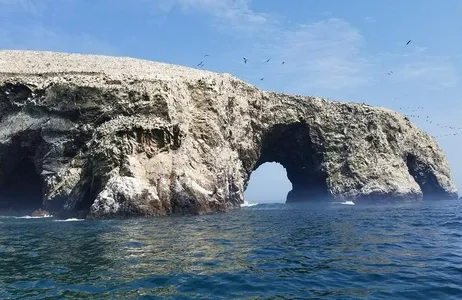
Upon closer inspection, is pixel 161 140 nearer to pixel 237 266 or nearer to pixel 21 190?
pixel 21 190

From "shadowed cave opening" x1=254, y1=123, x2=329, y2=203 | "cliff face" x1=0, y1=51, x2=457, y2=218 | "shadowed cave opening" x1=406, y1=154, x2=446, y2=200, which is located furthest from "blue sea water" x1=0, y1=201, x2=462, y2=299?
"shadowed cave opening" x1=406, y1=154, x2=446, y2=200

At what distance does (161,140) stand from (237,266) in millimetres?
31018

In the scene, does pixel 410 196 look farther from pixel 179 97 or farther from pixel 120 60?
pixel 120 60

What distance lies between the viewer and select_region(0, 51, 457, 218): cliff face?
133 ft

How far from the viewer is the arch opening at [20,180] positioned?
49906 millimetres

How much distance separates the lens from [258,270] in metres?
13.4

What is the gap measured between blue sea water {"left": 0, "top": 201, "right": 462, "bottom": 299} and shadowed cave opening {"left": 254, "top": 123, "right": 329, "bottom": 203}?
171 feet

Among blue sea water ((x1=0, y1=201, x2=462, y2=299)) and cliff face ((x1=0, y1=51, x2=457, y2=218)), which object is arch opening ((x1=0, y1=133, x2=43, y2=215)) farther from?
blue sea water ((x1=0, y1=201, x2=462, y2=299))

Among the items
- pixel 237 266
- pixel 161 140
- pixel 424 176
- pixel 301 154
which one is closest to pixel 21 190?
pixel 161 140

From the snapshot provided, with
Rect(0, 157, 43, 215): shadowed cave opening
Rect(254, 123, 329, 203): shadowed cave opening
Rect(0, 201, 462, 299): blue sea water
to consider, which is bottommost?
Rect(0, 201, 462, 299): blue sea water

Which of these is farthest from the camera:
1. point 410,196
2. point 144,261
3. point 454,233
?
point 410,196

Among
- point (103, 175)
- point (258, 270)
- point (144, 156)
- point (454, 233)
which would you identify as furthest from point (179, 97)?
point (258, 270)

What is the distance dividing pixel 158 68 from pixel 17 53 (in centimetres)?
2335

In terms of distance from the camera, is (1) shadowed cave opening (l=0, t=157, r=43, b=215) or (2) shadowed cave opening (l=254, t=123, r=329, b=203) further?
(2) shadowed cave opening (l=254, t=123, r=329, b=203)
